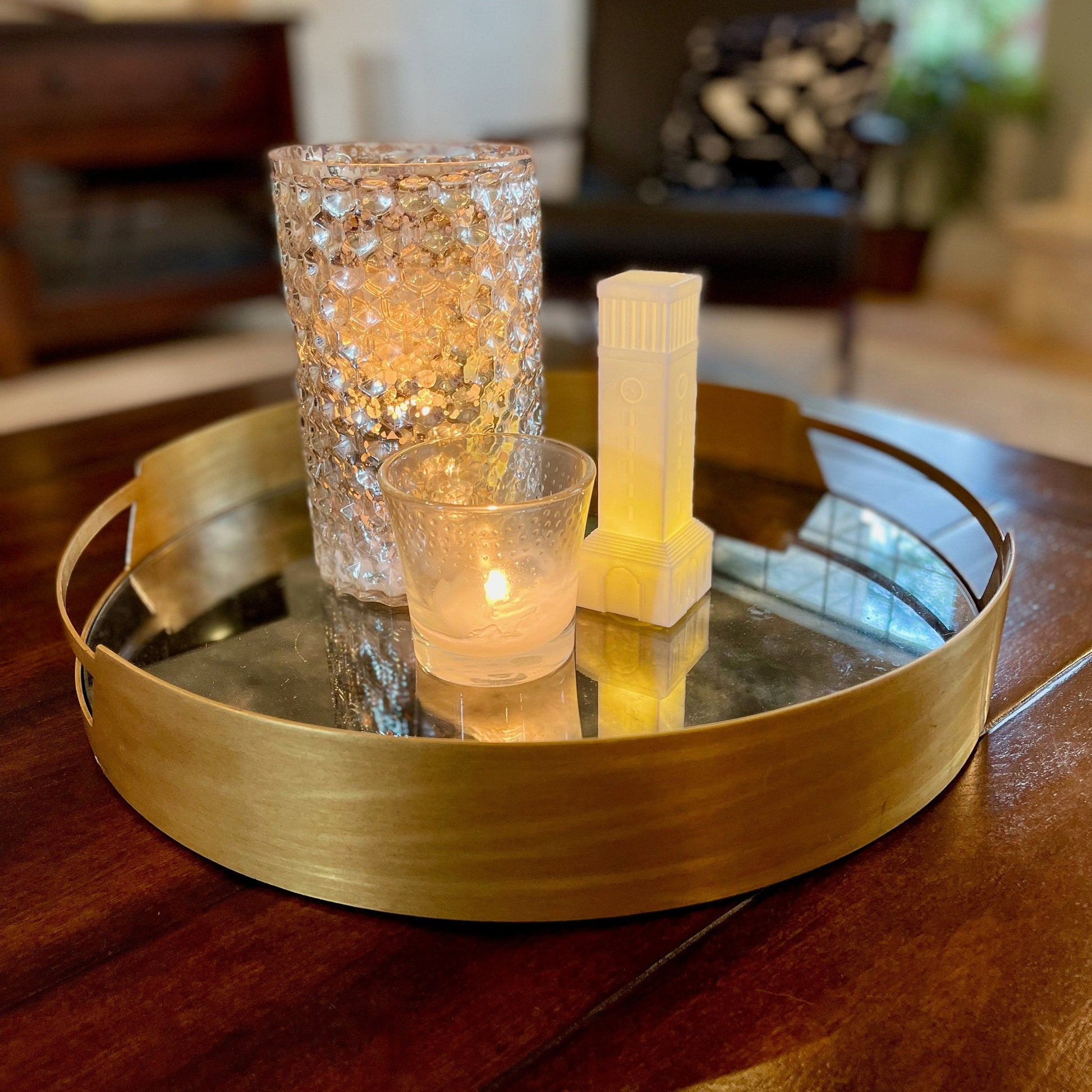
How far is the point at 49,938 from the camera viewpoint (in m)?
0.43

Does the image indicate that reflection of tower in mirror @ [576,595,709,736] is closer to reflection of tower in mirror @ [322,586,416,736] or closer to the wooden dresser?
reflection of tower in mirror @ [322,586,416,736]

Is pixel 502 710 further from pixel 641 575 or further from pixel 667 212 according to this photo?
pixel 667 212

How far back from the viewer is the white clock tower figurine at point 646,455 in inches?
22.6

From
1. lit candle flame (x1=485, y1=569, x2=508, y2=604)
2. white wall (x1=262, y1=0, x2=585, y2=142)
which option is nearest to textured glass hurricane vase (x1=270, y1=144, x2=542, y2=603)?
lit candle flame (x1=485, y1=569, x2=508, y2=604)

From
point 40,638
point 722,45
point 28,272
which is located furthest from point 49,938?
point 722,45

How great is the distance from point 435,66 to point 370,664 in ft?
10.2

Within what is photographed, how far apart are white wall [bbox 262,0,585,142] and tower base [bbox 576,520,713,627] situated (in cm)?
257

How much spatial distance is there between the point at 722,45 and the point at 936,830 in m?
2.49

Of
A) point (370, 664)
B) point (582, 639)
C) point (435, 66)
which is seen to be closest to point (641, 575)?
point (582, 639)

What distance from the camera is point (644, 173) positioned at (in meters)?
2.73

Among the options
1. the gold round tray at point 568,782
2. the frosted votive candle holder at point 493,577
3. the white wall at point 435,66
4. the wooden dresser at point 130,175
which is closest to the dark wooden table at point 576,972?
the gold round tray at point 568,782

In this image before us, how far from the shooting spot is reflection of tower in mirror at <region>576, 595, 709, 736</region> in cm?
52

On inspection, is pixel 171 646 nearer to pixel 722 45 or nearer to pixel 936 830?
pixel 936 830

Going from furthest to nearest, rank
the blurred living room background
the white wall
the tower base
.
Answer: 1. the white wall
2. the blurred living room background
3. the tower base
